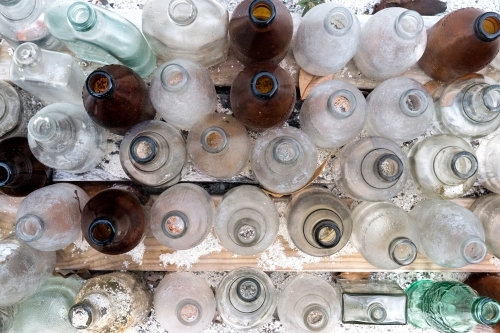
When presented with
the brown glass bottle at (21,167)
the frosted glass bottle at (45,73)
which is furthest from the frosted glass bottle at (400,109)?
→ the brown glass bottle at (21,167)

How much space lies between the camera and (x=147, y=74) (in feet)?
2.99

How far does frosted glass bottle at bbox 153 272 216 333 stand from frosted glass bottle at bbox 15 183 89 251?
229 mm

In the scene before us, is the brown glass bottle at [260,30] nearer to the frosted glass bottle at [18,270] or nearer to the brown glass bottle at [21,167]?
the brown glass bottle at [21,167]

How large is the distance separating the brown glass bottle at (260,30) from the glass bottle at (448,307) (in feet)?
2.05

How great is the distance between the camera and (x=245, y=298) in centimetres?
79

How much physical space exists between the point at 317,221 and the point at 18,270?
611 mm

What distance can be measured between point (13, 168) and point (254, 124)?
1.56 ft

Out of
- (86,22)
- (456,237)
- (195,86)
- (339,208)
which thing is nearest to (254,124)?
(195,86)

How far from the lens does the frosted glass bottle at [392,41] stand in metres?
0.78

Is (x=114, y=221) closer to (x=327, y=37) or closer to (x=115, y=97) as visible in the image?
(x=115, y=97)

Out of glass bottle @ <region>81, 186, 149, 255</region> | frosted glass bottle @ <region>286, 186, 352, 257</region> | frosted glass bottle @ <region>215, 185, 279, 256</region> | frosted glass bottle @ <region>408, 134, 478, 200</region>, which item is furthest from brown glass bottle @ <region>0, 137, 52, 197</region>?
frosted glass bottle @ <region>408, 134, 478, 200</region>

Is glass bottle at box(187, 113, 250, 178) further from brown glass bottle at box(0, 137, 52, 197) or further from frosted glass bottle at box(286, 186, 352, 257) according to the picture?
brown glass bottle at box(0, 137, 52, 197)

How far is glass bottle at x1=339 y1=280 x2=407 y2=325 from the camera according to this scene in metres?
0.86

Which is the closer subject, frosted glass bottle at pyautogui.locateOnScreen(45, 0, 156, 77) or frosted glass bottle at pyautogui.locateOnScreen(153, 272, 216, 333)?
frosted glass bottle at pyautogui.locateOnScreen(45, 0, 156, 77)
